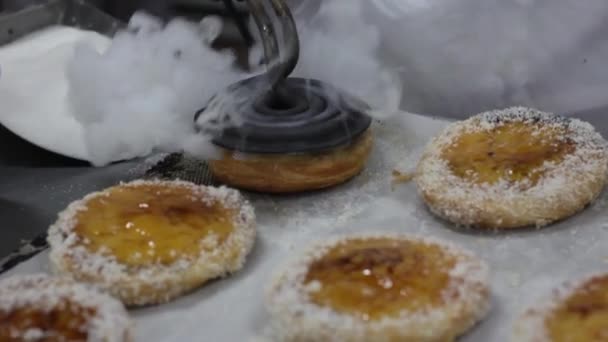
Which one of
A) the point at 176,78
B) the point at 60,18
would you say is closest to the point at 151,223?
the point at 176,78

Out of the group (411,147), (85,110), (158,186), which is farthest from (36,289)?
(411,147)

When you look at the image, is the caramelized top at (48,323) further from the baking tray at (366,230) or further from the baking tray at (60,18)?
the baking tray at (60,18)

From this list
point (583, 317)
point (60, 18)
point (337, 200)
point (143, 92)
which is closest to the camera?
point (583, 317)

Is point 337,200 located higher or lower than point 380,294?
lower

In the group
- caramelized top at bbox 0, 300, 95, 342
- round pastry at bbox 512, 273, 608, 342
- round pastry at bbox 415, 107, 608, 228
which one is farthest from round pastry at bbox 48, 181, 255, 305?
round pastry at bbox 512, 273, 608, 342

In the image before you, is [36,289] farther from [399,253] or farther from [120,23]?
[120,23]

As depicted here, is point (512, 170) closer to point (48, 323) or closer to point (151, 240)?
point (151, 240)

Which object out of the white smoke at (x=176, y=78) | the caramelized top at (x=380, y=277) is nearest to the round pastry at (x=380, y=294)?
the caramelized top at (x=380, y=277)

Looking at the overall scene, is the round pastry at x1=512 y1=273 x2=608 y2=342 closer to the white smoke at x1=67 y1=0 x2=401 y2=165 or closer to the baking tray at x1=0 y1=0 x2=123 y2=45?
the white smoke at x1=67 y1=0 x2=401 y2=165
